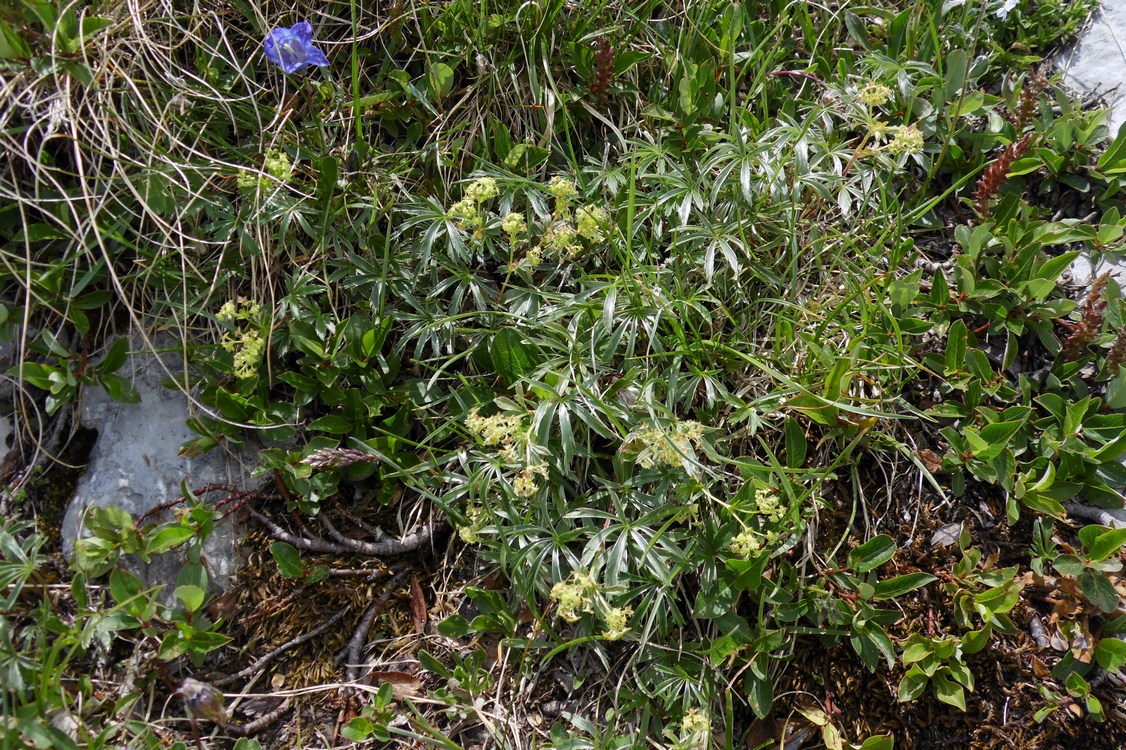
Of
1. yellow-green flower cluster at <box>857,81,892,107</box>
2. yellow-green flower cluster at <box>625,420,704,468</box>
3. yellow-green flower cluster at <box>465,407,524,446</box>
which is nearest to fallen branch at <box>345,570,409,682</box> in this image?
yellow-green flower cluster at <box>465,407,524,446</box>

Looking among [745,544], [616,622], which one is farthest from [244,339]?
[745,544]

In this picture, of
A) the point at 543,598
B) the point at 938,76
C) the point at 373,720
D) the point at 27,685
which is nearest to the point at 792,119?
the point at 938,76

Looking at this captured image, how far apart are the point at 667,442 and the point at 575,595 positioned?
51cm

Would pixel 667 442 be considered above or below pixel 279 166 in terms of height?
below

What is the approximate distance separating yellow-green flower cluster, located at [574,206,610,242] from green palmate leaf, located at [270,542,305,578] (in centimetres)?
141

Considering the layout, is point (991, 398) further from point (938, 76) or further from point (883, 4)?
point (883, 4)

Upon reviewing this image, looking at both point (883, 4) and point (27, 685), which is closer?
point (27, 685)

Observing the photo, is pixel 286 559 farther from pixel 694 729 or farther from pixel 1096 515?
pixel 1096 515

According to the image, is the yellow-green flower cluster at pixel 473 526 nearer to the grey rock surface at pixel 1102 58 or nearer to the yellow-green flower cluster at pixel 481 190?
the yellow-green flower cluster at pixel 481 190

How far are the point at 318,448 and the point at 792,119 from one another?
2.01 metres

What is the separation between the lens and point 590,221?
2.36 metres

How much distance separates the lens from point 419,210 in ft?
8.34

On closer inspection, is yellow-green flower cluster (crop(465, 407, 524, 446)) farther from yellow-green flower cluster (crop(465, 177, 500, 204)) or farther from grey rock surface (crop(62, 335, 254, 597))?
grey rock surface (crop(62, 335, 254, 597))

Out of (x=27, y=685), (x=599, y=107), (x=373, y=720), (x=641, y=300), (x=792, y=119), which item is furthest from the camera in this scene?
(x=599, y=107)
